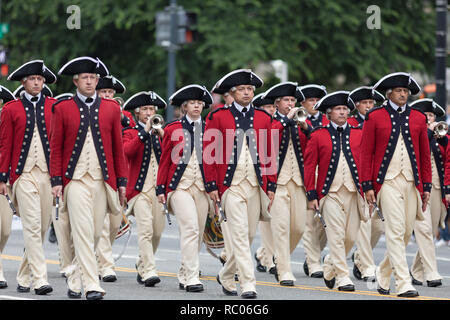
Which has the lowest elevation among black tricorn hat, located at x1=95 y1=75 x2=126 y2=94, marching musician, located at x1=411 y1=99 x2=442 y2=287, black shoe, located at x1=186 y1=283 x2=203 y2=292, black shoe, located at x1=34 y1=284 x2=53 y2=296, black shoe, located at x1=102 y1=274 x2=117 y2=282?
black shoe, located at x1=102 y1=274 x2=117 y2=282

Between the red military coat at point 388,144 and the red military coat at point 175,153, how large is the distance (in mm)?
1669

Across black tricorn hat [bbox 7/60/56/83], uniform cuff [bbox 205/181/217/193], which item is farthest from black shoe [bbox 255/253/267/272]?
black tricorn hat [bbox 7/60/56/83]

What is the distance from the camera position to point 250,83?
1290 centimetres

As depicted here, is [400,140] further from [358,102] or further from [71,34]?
[71,34]

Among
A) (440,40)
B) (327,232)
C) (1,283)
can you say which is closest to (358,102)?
(327,232)

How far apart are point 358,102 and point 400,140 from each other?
291 centimetres

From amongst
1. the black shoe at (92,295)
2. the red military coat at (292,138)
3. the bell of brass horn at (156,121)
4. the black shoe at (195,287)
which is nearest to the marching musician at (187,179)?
the black shoe at (195,287)

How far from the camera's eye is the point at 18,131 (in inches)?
500

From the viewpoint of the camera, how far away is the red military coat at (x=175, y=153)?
1329 cm

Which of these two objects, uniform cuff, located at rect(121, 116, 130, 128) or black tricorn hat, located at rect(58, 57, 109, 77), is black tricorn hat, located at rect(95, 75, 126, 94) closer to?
uniform cuff, located at rect(121, 116, 130, 128)

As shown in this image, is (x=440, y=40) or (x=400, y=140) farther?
(x=440, y=40)

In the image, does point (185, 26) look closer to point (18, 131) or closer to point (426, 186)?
point (18, 131)

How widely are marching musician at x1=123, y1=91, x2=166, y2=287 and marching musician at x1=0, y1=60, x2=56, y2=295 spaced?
1.62m

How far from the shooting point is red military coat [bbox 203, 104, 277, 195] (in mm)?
12734
